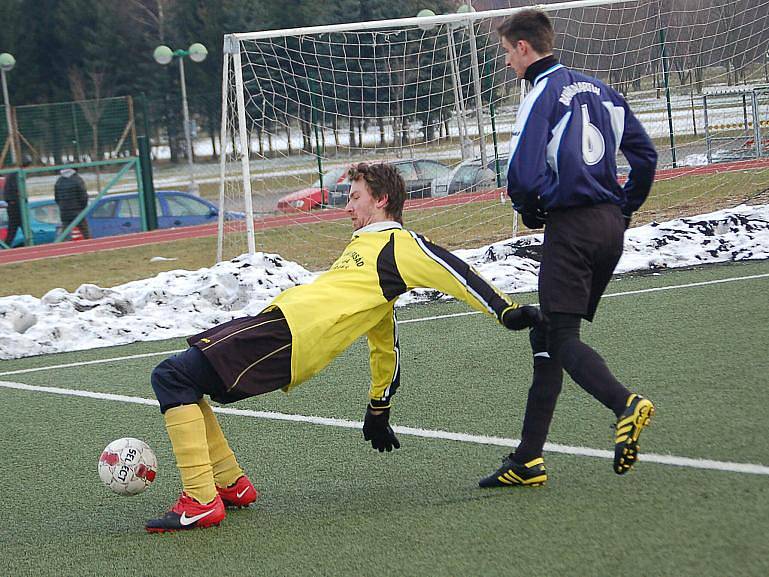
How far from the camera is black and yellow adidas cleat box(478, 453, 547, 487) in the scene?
428 centimetres

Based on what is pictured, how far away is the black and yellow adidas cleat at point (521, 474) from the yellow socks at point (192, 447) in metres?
1.15

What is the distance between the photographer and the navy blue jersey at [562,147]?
13.1 ft

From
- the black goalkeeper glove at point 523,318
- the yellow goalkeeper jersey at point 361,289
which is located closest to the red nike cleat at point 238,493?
the yellow goalkeeper jersey at point 361,289

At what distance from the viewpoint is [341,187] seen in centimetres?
1878

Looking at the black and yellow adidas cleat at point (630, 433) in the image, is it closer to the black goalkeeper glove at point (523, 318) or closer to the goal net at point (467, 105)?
the black goalkeeper glove at point (523, 318)

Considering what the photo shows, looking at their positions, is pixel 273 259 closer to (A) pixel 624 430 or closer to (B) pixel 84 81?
(A) pixel 624 430

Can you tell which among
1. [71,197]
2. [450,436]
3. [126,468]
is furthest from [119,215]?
[126,468]

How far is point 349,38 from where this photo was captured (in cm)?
1781

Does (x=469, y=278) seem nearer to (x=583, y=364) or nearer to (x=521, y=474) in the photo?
(x=583, y=364)

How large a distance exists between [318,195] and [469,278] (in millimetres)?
15778

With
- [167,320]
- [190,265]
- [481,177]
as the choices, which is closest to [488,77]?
[481,177]

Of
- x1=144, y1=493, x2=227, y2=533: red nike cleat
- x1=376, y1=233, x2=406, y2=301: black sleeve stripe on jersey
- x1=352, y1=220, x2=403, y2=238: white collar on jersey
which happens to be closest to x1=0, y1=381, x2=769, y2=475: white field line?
x1=376, y1=233, x2=406, y2=301: black sleeve stripe on jersey

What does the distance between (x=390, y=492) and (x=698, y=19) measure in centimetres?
1190

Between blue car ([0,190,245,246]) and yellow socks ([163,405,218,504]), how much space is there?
56.9 feet
